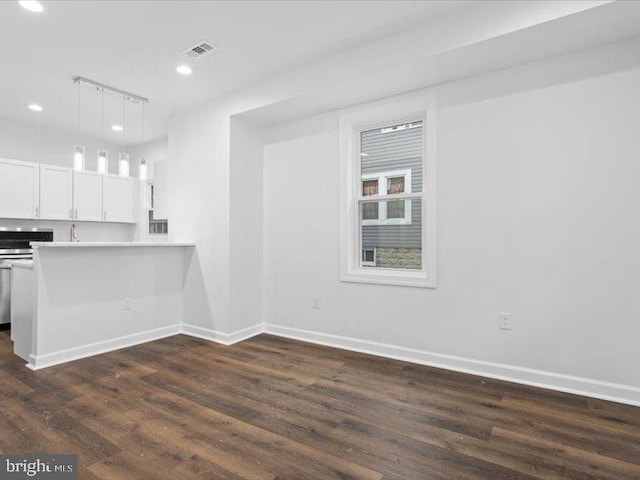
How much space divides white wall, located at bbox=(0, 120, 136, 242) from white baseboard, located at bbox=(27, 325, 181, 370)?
2772 mm

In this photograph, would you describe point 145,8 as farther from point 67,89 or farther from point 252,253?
point 252,253

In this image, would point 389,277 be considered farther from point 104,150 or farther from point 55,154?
point 55,154

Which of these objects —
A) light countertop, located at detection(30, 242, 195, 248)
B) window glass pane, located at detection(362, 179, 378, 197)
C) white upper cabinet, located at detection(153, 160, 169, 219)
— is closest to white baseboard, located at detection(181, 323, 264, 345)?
light countertop, located at detection(30, 242, 195, 248)

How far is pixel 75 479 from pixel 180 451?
18.2 inches

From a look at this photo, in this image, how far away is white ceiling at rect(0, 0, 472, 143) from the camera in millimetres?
2510

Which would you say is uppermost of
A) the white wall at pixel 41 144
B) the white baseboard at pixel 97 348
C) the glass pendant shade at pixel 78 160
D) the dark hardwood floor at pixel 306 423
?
the white wall at pixel 41 144

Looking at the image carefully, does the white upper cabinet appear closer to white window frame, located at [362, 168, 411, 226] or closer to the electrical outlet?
white window frame, located at [362, 168, 411, 226]

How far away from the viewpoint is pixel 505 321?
2883mm

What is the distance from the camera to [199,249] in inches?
164

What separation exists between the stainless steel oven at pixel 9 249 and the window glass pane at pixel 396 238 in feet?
14.3

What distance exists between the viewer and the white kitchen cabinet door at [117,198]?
18.6 ft

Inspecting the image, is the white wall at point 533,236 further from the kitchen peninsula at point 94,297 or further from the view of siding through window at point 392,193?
the kitchen peninsula at point 94,297

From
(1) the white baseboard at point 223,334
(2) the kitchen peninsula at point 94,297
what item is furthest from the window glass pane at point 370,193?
(2) the kitchen peninsula at point 94,297

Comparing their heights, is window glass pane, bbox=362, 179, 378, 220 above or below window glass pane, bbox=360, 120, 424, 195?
below
